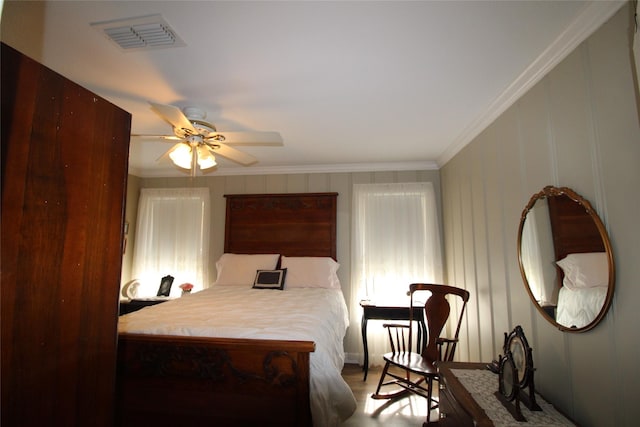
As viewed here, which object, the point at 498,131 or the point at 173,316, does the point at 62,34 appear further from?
the point at 498,131

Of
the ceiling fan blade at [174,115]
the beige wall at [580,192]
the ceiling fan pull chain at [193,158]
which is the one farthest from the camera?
the ceiling fan pull chain at [193,158]

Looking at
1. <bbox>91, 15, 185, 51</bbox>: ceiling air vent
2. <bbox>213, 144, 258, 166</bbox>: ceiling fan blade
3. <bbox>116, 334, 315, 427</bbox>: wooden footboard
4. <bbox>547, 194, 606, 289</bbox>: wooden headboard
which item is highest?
<bbox>91, 15, 185, 51</bbox>: ceiling air vent

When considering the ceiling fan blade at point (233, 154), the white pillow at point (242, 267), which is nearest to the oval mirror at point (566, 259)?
the ceiling fan blade at point (233, 154)

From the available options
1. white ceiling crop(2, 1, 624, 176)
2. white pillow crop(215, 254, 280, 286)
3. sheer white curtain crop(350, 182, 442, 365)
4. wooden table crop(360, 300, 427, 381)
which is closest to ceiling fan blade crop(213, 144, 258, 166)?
white ceiling crop(2, 1, 624, 176)

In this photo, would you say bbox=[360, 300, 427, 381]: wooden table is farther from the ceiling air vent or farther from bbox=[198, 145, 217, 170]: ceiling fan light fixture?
the ceiling air vent

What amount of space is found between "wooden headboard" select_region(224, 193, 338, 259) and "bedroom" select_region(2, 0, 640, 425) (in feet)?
5.61

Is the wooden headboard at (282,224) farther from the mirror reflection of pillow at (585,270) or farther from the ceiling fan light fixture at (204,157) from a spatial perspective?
the mirror reflection of pillow at (585,270)

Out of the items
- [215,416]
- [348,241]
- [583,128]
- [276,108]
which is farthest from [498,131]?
[215,416]

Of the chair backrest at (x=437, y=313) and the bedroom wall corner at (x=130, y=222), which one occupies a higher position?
the bedroom wall corner at (x=130, y=222)

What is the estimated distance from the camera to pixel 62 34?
145 centimetres

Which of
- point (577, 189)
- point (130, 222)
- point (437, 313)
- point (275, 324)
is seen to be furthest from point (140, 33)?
point (130, 222)

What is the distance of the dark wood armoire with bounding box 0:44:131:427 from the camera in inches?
26.5

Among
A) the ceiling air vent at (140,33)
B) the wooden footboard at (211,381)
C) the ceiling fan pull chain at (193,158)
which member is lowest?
the wooden footboard at (211,381)

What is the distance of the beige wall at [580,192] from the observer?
1151 millimetres
